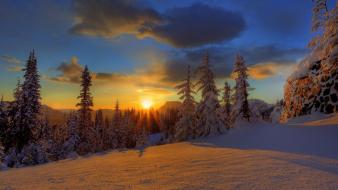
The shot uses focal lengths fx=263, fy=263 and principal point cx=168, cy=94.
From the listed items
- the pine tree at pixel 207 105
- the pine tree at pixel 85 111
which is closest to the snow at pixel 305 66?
the pine tree at pixel 207 105

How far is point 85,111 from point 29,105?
8.96 m

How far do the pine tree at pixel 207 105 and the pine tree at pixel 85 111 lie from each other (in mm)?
19504

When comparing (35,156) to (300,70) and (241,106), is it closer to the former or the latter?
(241,106)

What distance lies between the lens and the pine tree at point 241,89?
94.2 ft

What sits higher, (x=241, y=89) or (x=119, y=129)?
(x=241, y=89)

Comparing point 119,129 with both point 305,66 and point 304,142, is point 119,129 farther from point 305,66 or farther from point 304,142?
point 304,142

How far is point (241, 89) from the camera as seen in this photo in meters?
28.9

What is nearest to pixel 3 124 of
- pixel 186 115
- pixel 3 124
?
pixel 3 124

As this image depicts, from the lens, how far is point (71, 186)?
6496 millimetres

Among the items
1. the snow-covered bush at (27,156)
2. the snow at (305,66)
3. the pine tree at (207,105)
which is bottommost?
the snow-covered bush at (27,156)

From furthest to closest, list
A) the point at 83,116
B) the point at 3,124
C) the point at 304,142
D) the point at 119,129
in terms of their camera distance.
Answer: the point at 119,129 < the point at 83,116 < the point at 3,124 < the point at 304,142

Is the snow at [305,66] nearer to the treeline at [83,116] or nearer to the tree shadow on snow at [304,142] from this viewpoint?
the treeline at [83,116]

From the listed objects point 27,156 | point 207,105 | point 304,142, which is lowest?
point 27,156

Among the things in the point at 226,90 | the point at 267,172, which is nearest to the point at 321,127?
the point at 267,172
